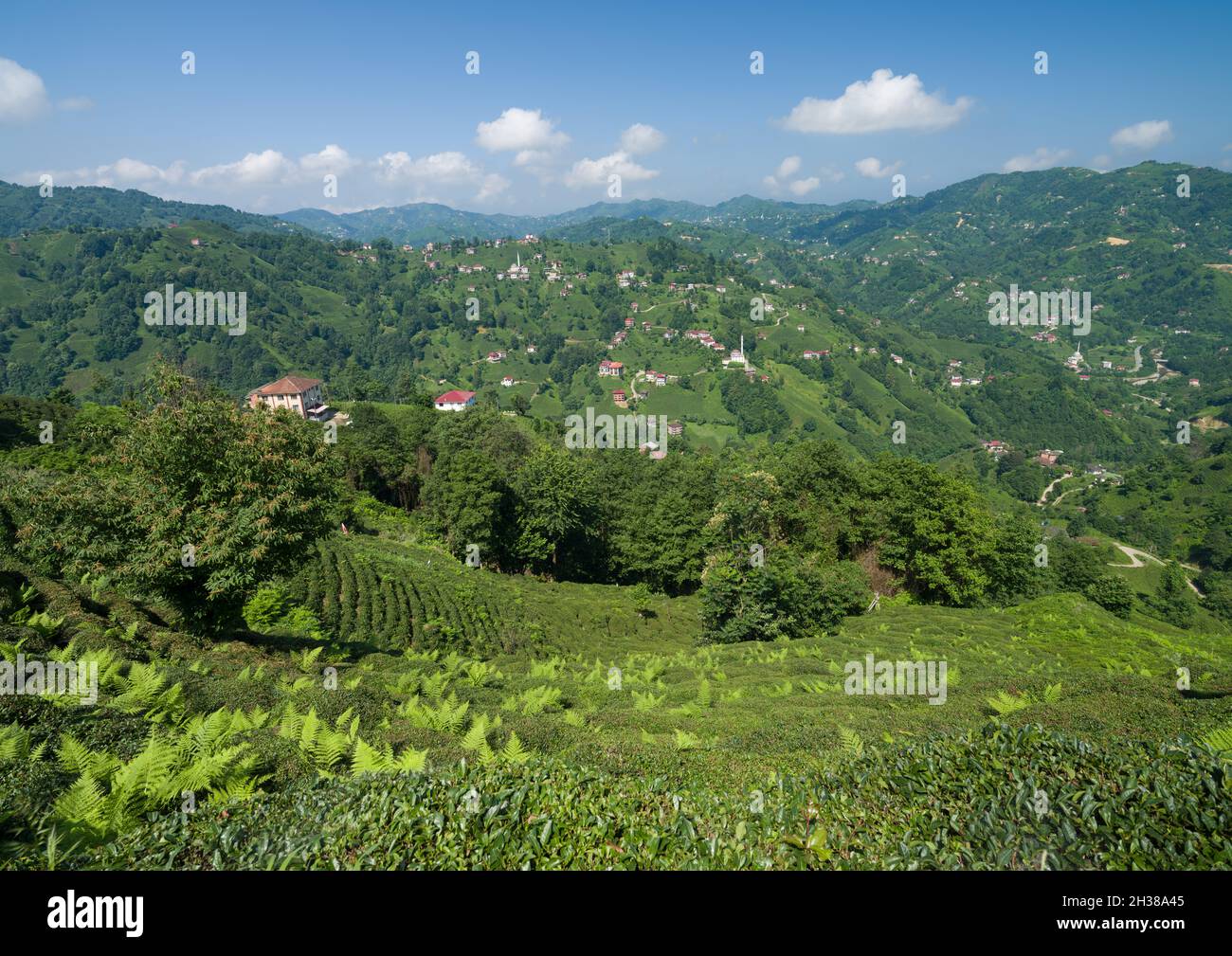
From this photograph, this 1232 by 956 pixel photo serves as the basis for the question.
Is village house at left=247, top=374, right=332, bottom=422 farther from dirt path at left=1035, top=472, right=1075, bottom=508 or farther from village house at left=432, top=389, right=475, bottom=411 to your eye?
dirt path at left=1035, top=472, right=1075, bottom=508

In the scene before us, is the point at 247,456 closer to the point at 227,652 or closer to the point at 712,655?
the point at 227,652

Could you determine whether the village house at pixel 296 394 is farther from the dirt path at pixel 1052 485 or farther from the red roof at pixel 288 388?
the dirt path at pixel 1052 485

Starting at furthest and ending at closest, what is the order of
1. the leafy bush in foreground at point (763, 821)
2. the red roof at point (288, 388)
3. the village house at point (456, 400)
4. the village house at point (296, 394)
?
the village house at point (456, 400)
the red roof at point (288, 388)
the village house at point (296, 394)
the leafy bush in foreground at point (763, 821)

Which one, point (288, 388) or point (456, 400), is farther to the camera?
point (456, 400)

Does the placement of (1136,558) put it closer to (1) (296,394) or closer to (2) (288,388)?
(1) (296,394)

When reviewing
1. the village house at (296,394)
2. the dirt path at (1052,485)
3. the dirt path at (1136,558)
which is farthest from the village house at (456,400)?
the dirt path at (1052,485)

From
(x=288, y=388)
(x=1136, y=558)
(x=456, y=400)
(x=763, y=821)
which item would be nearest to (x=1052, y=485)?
(x=1136, y=558)

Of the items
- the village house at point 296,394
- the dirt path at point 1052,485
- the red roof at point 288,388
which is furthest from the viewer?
the dirt path at point 1052,485

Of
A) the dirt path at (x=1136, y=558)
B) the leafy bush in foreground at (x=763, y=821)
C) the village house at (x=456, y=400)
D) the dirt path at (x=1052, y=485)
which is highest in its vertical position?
the village house at (x=456, y=400)

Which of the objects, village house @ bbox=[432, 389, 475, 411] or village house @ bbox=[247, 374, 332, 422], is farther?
village house @ bbox=[432, 389, 475, 411]

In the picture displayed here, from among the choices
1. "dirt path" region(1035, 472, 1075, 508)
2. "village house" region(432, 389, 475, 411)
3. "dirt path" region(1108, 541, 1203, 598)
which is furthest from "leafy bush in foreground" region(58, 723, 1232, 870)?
"dirt path" region(1035, 472, 1075, 508)

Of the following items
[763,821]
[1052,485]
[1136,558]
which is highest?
[763,821]

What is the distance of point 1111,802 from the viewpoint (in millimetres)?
4840

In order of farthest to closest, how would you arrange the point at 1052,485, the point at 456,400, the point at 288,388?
1. the point at 1052,485
2. the point at 456,400
3. the point at 288,388
